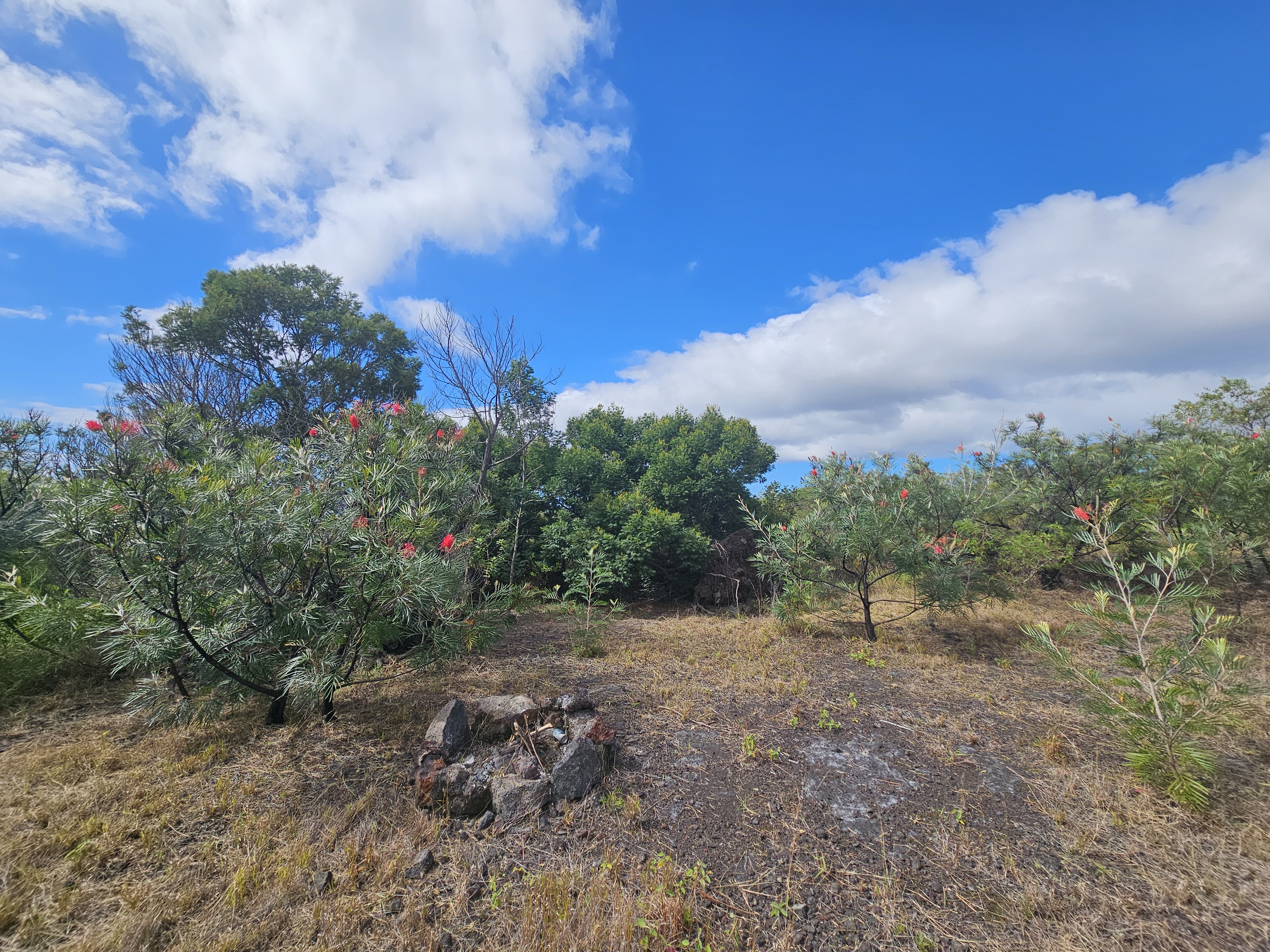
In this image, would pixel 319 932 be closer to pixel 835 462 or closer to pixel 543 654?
pixel 543 654

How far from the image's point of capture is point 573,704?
3.51m

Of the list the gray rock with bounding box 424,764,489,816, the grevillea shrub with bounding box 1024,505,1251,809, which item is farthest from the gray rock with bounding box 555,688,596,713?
the grevillea shrub with bounding box 1024,505,1251,809

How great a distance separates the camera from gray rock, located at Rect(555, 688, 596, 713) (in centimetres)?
348

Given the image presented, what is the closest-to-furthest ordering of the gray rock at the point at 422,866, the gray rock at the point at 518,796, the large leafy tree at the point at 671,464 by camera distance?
the gray rock at the point at 422,866, the gray rock at the point at 518,796, the large leafy tree at the point at 671,464

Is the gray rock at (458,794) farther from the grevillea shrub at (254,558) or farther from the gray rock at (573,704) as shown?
the grevillea shrub at (254,558)

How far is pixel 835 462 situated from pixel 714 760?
13.8 feet

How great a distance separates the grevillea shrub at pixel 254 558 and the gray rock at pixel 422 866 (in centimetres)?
113

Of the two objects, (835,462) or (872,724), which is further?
(835,462)

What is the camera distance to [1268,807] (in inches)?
98.4

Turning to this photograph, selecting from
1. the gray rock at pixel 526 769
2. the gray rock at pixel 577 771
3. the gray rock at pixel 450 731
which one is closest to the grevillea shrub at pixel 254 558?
the gray rock at pixel 450 731

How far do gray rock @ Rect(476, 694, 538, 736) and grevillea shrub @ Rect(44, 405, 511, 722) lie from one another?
49cm

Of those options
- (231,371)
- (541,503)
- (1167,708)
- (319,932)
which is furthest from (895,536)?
(231,371)

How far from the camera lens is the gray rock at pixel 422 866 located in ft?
7.30

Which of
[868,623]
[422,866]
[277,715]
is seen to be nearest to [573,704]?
[422,866]
